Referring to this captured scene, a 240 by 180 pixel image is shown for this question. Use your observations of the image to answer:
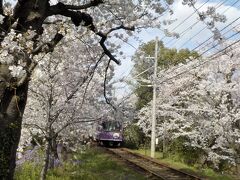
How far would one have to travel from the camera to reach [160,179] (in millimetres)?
18344

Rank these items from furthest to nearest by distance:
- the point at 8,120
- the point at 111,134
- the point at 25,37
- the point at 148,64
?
the point at 148,64 → the point at 111,134 → the point at 8,120 → the point at 25,37

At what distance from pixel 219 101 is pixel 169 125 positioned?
5.26 m

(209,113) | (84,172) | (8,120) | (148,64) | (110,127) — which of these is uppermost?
(148,64)

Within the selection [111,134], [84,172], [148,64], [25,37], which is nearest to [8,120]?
[25,37]

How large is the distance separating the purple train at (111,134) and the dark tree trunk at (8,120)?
1268 inches

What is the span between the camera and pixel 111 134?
40.3 meters

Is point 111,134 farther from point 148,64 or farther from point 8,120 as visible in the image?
point 8,120

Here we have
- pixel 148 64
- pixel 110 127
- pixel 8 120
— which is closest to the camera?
pixel 8 120

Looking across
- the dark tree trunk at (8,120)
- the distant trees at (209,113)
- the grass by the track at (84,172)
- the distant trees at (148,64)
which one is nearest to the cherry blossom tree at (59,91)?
the grass by the track at (84,172)

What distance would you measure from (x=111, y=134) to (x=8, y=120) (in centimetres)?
3285

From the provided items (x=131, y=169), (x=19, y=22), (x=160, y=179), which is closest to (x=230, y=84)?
(x=131, y=169)

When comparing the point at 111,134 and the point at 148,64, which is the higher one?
the point at 148,64

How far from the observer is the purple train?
4028 cm

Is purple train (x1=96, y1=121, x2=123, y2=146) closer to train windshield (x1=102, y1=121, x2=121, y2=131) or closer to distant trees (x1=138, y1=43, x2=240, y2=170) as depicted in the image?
train windshield (x1=102, y1=121, x2=121, y2=131)
